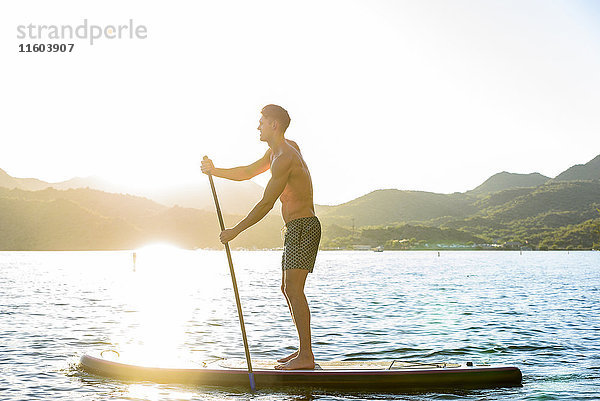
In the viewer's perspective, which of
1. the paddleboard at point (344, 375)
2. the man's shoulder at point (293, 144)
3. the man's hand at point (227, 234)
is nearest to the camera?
the man's hand at point (227, 234)

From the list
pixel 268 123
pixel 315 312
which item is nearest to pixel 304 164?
pixel 268 123

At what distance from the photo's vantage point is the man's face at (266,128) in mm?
9391

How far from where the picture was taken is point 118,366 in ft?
33.0

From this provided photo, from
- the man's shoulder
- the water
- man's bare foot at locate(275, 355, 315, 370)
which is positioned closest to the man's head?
the man's shoulder

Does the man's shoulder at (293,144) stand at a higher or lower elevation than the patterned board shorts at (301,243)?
higher

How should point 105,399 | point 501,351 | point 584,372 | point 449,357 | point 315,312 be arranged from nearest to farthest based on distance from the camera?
point 105,399, point 584,372, point 449,357, point 501,351, point 315,312

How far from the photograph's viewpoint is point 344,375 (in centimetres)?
941

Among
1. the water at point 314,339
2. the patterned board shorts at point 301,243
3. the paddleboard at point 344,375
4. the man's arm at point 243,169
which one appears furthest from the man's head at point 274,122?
the water at point 314,339

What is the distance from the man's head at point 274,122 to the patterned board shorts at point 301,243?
1279mm

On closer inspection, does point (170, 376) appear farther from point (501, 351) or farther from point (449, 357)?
point (501, 351)

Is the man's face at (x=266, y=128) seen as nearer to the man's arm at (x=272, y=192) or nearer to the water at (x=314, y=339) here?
the man's arm at (x=272, y=192)

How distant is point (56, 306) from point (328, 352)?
18465 millimetres

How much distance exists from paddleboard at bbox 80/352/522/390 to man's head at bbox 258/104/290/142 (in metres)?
3.37

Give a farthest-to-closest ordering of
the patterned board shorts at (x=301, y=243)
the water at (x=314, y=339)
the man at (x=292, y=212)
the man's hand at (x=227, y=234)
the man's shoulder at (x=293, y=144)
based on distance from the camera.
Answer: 1. the water at (x=314, y=339)
2. the man's shoulder at (x=293, y=144)
3. the patterned board shorts at (x=301, y=243)
4. the man at (x=292, y=212)
5. the man's hand at (x=227, y=234)
